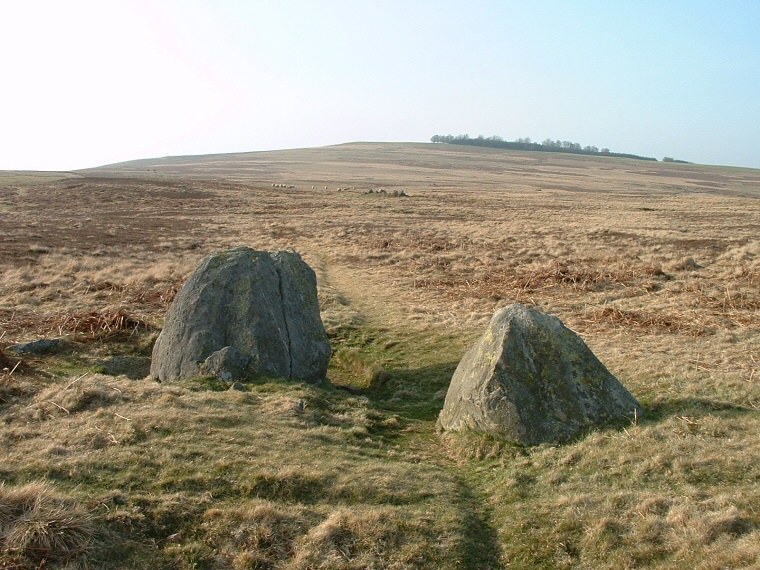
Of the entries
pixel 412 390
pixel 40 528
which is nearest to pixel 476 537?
pixel 40 528

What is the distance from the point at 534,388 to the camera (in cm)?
1105

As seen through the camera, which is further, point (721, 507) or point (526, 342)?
point (526, 342)

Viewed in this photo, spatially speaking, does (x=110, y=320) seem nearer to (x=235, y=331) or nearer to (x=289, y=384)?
(x=235, y=331)

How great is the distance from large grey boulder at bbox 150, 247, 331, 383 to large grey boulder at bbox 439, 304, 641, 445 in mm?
4356

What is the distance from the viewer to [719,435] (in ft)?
32.9

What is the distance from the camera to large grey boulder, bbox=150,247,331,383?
1367cm

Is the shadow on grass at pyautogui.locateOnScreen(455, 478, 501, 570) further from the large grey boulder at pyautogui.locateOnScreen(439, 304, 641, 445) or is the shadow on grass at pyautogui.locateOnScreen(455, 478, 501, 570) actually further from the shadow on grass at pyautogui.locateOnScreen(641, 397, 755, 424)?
the shadow on grass at pyautogui.locateOnScreen(641, 397, 755, 424)

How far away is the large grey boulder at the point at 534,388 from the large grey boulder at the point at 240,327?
4.36 meters

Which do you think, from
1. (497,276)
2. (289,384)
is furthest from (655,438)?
(497,276)

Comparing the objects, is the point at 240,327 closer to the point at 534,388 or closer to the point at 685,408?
the point at 534,388

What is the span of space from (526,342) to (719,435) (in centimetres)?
352

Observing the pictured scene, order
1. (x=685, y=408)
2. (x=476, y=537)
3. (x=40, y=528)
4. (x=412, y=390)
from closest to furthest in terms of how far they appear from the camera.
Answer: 1. (x=40, y=528)
2. (x=476, y=537)
3. (x=685, y=408)
4. (x=412, y=390)

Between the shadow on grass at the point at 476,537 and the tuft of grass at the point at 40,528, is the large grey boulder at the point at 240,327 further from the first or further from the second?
the shadow on grass at the point at 476,537

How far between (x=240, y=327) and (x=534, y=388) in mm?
6898
